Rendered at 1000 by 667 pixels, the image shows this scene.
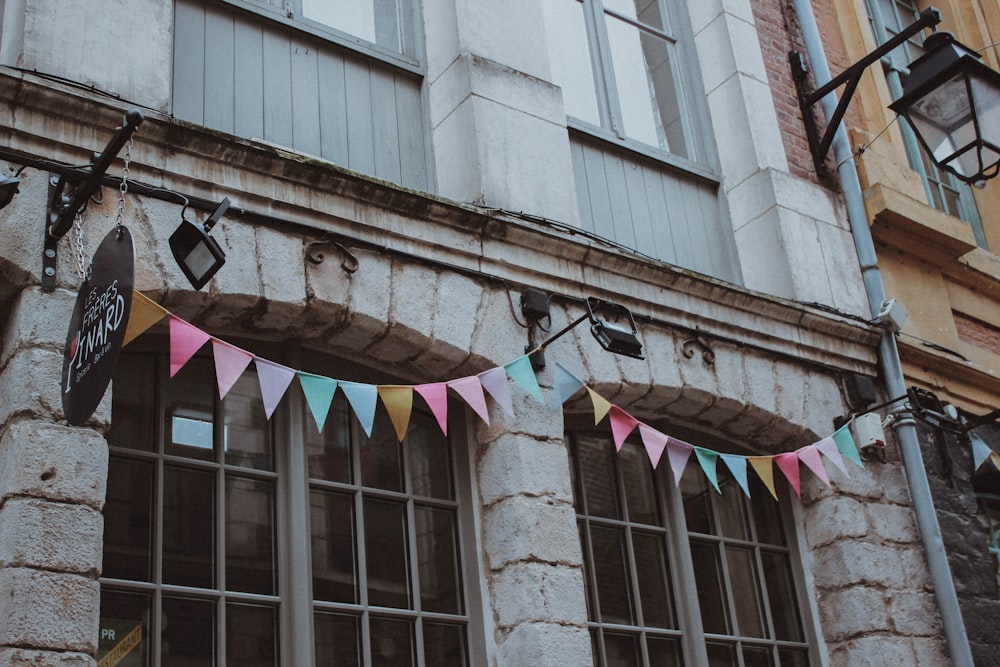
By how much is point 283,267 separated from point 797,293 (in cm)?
339

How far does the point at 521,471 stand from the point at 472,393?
1.42 ft

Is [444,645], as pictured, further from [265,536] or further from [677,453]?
[677,453]

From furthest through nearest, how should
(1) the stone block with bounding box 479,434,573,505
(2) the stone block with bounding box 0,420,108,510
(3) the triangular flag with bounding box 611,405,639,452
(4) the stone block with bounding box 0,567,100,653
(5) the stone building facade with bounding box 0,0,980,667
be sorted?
1. (3) the triangular flag with bounding box 611,405,639,452
2. (1) the stone block with bounding box 479,434,573,505
3. (5) the stone building facade with bounding box 0,0,980,667
4. (2) the stone block with bounding box 0,420,108,510
5. (4) the stone block with bounding box 0,567,100,653

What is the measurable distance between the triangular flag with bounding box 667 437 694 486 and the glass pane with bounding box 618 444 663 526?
0.72 feet

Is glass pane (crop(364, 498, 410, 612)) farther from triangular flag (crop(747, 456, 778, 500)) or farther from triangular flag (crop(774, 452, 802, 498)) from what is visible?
triangular flag (crop(774, 452, 802, 498))

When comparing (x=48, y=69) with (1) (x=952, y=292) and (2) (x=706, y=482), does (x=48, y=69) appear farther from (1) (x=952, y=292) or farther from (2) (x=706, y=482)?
(1) (x=952, y=292)

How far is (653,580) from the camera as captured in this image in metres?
6.07

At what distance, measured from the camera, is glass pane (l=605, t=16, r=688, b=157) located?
24.7 feet

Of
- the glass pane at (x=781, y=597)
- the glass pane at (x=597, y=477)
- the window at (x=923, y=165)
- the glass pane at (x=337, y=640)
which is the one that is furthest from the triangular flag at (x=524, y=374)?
the window at (x=923, y=165)

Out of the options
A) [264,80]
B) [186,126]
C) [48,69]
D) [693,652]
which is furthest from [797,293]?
[48,69]

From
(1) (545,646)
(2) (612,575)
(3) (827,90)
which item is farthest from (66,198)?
(3) (827,90)

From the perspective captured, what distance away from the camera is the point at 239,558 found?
189 inches

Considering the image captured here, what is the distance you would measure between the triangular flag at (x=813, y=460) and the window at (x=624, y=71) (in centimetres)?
214

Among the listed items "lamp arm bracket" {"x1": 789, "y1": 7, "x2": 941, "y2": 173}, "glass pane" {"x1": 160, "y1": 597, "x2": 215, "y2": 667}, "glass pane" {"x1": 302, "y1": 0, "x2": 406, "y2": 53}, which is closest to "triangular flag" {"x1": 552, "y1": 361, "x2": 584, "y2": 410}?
→ "glass pane" {"x1": 160, "y1": 597, "x2": 215, "y2": 667}
